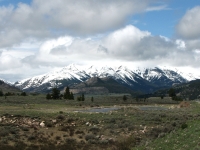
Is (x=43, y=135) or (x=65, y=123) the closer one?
(x=43, y=135)

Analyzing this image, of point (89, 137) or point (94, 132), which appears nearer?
point (89, 137)

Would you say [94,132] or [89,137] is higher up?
[94,132]

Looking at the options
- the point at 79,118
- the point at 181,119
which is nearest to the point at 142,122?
the point at 181,119

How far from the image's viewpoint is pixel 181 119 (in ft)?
147

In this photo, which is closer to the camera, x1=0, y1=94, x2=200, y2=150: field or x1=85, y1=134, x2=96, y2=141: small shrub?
x1=0, y1=94, x2=200, y2=150: field

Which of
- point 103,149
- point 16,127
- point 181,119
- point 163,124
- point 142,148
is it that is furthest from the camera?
point 181,119

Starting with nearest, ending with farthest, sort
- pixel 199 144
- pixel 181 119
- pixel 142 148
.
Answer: pixel 199 144 < pixel 142 148 < pixel 181 119

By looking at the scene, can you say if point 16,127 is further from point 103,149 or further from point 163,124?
point 163,124

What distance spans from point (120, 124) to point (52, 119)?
33.9ft

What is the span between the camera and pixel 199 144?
23.0m

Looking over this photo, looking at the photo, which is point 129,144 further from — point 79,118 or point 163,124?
point 79,118

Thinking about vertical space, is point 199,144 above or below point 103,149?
above

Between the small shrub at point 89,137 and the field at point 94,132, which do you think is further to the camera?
the small shrub at point 89,137

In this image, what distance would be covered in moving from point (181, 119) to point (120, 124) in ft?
33.8
